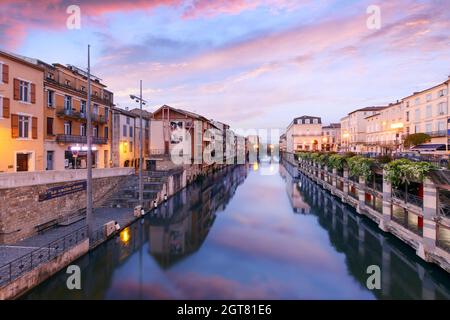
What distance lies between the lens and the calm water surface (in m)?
14.7

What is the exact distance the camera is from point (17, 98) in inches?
985

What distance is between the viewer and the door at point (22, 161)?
26844 mm

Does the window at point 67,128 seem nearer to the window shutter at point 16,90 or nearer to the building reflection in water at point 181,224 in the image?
the window shutter at point 16,90

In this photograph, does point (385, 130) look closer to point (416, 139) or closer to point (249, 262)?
point (416, 139)

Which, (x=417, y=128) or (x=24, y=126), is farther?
(x=417, y=128)

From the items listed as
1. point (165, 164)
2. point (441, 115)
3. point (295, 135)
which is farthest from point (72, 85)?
point (295, 135)

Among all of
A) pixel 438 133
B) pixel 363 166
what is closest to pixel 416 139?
pixel 438 133

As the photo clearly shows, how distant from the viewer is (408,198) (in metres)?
21.6

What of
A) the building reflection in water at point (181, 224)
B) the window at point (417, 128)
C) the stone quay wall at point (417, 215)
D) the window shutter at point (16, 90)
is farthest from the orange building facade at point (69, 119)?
the window at point (417, 128)

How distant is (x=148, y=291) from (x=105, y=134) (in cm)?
3231

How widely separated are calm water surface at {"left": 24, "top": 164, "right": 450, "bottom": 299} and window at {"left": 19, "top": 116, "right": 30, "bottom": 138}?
14257 millimetres

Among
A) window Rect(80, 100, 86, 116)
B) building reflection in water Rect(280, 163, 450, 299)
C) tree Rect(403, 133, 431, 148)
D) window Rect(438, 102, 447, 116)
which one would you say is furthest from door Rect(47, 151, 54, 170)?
window Rect(438, 102, 447, 116)

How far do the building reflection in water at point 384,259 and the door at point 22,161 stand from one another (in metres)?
30.5

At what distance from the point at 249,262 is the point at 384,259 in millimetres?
9762
